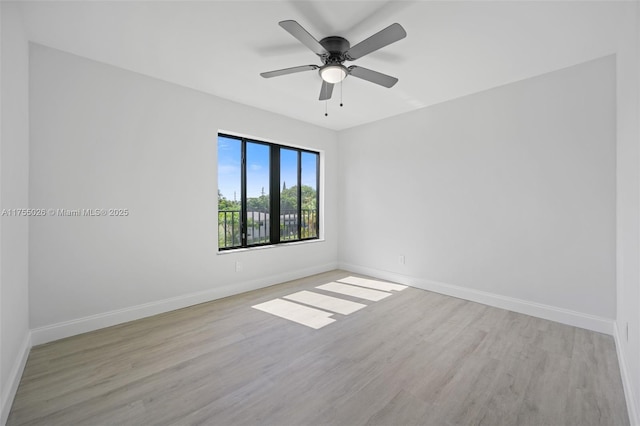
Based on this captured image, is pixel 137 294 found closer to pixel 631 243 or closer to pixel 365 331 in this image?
pixel 365 331

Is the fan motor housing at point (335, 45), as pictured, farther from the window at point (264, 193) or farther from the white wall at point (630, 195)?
the window at point (264, 193)

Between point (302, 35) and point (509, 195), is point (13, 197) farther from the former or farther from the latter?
point (509, 195)

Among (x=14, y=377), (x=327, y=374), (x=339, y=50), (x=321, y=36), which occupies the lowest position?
(x=327, y=374)

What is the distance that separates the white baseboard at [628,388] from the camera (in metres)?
1.47

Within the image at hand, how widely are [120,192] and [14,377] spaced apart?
160 centimetres

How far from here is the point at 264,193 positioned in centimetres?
420

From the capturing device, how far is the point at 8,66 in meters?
1.77

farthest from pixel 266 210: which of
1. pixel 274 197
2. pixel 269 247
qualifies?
pixel 269 247

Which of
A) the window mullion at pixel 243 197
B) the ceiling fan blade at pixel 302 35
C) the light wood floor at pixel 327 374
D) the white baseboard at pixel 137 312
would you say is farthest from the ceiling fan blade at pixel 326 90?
the white baseboard at pixel 137 312

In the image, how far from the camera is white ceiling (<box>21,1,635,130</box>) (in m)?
1.92

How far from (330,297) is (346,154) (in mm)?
2566

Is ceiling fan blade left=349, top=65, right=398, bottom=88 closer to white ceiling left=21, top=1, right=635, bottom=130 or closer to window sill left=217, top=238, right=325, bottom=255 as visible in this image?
white ceiling left=21, top=1, right=635, bottom=130

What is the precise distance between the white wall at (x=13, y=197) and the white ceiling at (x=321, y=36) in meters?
0.33

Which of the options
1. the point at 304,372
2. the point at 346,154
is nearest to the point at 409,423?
the point at 304,372
